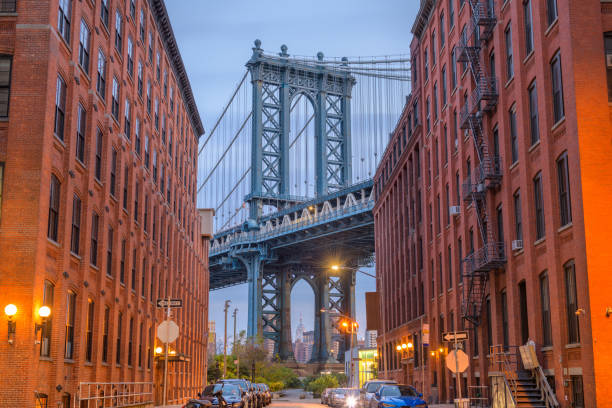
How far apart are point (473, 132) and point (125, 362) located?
67.5 ft

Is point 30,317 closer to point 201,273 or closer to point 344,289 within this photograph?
point 201,273

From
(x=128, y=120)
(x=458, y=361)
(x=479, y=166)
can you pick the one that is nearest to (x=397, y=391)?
(x=458, y=361)

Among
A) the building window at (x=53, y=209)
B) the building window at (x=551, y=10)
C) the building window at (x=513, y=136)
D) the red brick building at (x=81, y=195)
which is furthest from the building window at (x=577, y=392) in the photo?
the building window at (x=53, y=209)

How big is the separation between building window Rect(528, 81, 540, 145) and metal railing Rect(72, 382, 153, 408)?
776 inches

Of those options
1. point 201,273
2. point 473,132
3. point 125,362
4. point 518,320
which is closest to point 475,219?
point 473,132

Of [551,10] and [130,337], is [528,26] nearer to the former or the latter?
[551,10]

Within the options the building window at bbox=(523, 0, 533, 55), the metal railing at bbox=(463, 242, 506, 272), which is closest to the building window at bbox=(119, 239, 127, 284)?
the metal railing at bbox=(463, 242, 506, 272)

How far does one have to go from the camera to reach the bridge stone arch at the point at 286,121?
122m

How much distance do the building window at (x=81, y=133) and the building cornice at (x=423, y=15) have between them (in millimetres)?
28036

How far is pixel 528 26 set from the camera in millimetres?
32750

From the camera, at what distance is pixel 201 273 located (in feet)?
273

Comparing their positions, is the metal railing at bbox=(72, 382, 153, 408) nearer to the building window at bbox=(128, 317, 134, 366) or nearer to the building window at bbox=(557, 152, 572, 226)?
the building window at bbox=(128, 317, 134, 366)

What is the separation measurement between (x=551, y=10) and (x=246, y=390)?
2325 centimetres

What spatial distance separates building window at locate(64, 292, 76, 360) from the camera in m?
29.8
